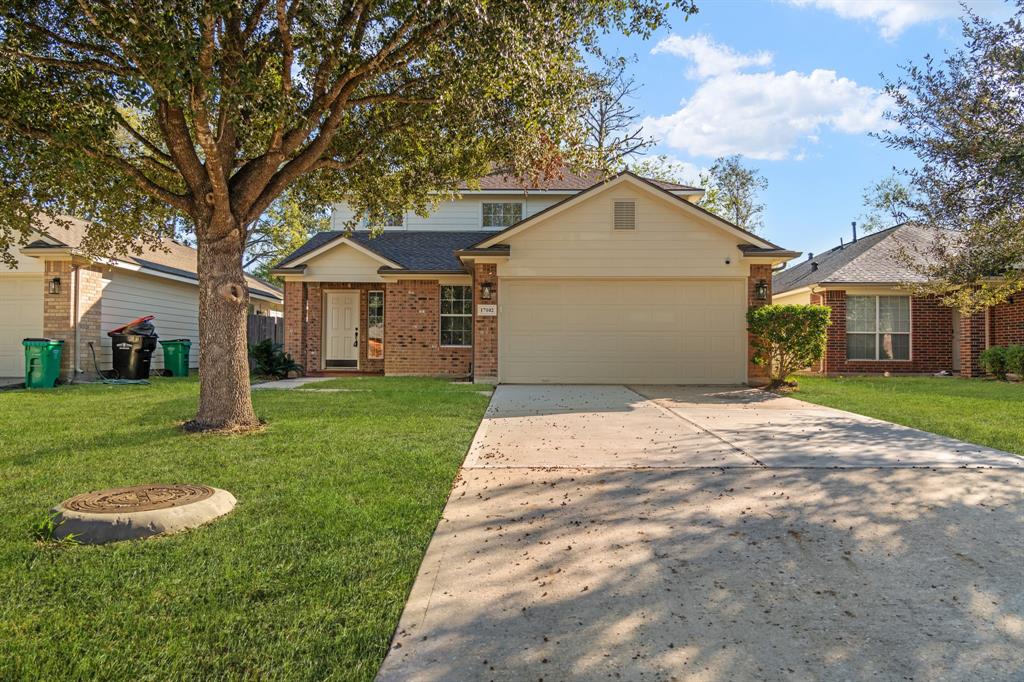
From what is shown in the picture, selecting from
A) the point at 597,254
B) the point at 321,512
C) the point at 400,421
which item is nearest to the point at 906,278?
the point at 597,254

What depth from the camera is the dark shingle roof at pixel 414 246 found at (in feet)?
48.8

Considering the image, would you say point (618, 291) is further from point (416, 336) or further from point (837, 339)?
point (837, 339)

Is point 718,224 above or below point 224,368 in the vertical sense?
above

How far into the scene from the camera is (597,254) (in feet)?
40.6

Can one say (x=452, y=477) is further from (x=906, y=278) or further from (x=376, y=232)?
(x=906, y=278)

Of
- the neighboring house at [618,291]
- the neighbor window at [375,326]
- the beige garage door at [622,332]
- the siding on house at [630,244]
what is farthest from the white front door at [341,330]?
the siding on house at [630,244]

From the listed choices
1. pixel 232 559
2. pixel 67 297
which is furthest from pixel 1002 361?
pixel 67 297

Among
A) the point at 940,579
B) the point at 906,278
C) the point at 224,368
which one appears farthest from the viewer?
the point at 906,278

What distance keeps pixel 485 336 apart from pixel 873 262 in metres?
11.4

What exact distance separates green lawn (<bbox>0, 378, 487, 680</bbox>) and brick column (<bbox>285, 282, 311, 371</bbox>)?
8.39 m

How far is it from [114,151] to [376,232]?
440 cm

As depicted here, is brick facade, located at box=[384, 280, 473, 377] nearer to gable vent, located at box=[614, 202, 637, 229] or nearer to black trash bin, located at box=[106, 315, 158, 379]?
gable vent, located at box=[614, 202, 637, 229]

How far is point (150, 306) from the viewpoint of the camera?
52.2 feet

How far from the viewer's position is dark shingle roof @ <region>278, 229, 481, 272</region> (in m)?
14.9
